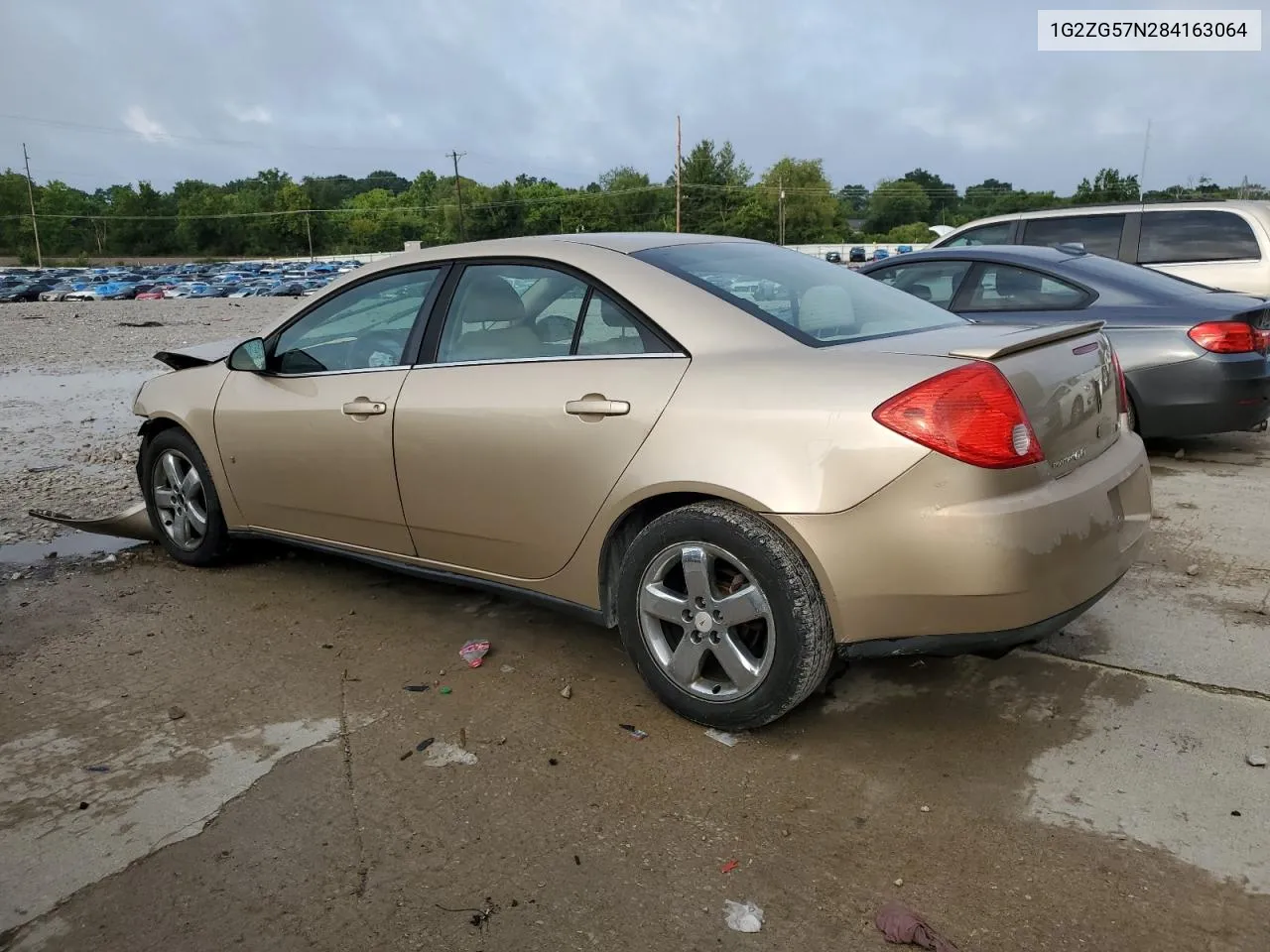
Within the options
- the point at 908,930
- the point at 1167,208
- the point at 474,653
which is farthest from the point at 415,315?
the point at 1167,208

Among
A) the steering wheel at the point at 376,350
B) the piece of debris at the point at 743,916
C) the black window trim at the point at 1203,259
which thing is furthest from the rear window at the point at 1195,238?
the piece of debris at the point at 743,916

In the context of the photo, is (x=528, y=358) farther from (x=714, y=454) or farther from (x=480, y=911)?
(x=480, y=911)

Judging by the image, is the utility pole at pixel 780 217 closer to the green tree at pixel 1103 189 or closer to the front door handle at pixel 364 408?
the green tree at pixel 1103 189

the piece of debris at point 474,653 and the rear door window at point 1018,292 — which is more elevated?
the rear door window at point 1018,292

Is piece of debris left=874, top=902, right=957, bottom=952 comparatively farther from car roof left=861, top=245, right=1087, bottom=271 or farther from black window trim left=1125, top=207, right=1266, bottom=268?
black window trim left=1125, top=207, right=1266, bottom=268

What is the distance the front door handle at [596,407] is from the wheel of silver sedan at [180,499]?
2.44 meters

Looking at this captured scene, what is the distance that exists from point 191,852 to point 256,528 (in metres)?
2.25

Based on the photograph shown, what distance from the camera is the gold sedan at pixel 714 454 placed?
272 centimetres

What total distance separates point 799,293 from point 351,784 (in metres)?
2.19

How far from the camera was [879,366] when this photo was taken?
283cm

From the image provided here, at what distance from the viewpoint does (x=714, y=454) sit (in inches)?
116

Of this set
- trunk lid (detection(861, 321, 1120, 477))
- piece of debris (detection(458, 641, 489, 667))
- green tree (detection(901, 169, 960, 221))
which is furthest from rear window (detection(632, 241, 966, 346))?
green tree (detection(901, 169, 960, 221))

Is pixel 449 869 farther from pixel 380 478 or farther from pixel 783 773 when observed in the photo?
pixel 380 478

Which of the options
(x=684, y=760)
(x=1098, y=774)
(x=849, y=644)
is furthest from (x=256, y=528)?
(x=1098, y=774)
